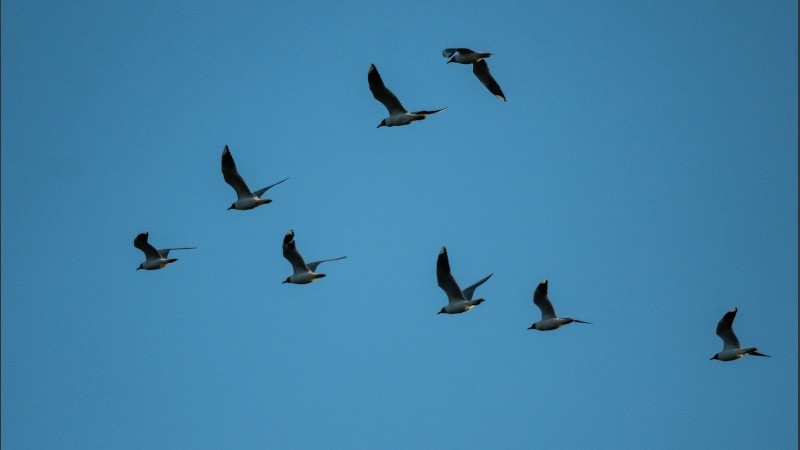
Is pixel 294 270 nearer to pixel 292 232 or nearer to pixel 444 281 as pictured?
pixel 292 232

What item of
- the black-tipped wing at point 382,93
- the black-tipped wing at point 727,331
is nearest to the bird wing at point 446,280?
the black-tipped wing at point 382,93

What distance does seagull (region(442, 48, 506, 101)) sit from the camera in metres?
37.6

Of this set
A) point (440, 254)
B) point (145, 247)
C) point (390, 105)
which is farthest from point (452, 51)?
point (145, 247)

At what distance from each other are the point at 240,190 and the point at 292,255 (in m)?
2.28

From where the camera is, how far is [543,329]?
38.2 metres

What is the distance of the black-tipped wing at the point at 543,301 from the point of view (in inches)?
1479

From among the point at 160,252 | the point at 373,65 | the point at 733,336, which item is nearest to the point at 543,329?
the point at 733,336

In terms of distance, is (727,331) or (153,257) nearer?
(727,331)

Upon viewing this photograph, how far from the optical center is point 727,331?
39500 millimetres

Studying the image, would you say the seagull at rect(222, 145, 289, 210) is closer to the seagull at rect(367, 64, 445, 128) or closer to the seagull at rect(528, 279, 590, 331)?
the seagull at rect(367, 64, 445, 128)

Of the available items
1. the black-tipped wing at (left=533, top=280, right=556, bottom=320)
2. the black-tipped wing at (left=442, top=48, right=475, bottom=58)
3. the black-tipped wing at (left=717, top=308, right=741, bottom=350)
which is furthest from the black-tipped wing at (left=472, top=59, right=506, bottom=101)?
the black-tipped wing at (left=717, top=308, right=741, bottom=350)

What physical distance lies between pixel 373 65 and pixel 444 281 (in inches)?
224

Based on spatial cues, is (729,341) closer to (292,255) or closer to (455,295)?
(455,295)

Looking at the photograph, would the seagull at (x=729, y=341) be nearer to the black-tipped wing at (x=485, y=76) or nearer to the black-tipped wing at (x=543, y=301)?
the black-tipped wing at (x=543, y=301)
